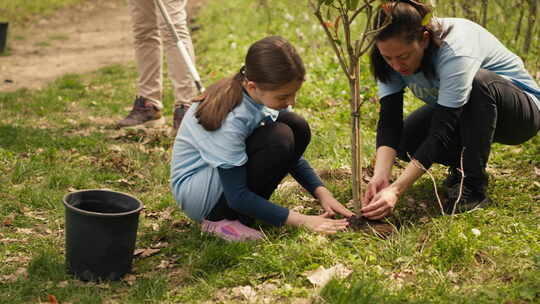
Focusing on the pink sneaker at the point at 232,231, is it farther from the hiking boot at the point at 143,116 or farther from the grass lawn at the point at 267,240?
the hiking boot at the point at 143,116

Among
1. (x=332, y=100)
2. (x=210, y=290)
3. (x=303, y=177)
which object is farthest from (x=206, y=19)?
(x=210, y=290)

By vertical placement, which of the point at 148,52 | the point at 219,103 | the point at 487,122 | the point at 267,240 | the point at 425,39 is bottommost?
the point at 267,240

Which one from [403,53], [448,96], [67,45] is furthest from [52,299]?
[67,45]

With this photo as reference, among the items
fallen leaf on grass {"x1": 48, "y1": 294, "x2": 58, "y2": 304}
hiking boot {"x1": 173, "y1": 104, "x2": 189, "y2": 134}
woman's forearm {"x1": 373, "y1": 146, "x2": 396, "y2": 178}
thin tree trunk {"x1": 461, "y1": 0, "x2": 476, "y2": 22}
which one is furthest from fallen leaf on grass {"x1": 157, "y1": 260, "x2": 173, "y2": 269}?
thin tree trunk {"x1": 461, "y1": 0, "x2": 476, "y2": 22}

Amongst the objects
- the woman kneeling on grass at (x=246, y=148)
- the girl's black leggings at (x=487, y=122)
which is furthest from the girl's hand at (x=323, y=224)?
the girl's black leggings at (x=487, y=122)

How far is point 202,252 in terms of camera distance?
2.91 m

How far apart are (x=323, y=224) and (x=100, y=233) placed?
1.02 metres

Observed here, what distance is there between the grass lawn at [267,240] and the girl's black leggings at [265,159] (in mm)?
161

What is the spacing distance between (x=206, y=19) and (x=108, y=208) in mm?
9100

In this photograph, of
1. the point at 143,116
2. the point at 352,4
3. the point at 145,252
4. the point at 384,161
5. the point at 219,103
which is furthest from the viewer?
the point at 143,116

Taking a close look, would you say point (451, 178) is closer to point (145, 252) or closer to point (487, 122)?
point (487, 122)

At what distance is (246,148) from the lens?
2.99 meters

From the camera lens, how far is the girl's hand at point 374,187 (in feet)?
10.3

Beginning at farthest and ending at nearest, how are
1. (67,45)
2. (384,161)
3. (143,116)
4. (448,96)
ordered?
(67,45), (143,116), (384,161), (448,96)
